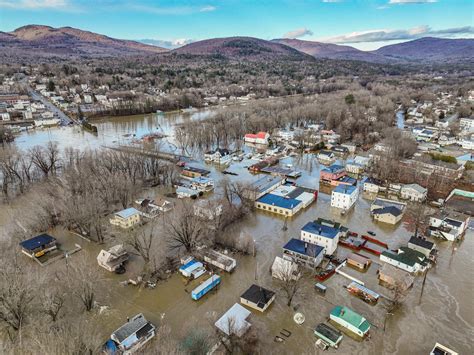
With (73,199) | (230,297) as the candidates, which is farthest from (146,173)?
(230,297)

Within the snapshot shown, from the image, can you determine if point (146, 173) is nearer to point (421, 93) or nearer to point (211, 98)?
point (211, 98)

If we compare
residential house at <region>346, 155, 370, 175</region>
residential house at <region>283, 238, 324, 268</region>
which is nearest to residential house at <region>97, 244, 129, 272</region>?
residential house at <region>283, 238, 324, 268</region>

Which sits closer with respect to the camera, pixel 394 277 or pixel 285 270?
pixel 285 270

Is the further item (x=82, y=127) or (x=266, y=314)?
(x=82, y=127)

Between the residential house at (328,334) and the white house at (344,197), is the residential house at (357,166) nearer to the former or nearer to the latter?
the white house at (344,197)

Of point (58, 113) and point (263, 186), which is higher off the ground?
point (58, 113)

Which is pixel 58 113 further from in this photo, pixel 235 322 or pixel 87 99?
pixel 235 322

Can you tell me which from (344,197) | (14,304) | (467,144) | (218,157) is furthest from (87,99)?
(467,144)
